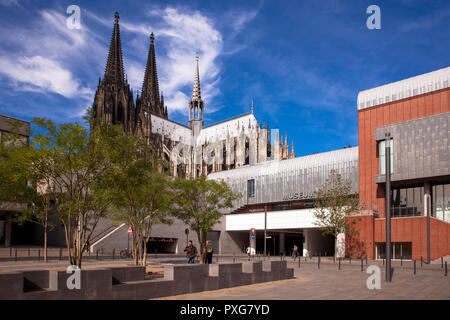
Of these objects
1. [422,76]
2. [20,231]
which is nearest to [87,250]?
[20,231]

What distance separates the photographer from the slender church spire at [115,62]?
110 metres

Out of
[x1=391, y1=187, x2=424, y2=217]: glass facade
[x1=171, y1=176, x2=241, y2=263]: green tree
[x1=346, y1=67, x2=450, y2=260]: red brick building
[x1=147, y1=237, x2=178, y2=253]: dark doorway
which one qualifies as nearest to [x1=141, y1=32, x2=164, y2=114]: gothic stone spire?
[x1=147, y1=237, x2=178, y2=253]: dark doorway

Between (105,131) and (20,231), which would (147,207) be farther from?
(20,231)

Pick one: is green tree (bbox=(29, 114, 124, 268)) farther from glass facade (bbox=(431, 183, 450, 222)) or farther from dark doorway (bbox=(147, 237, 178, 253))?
glass facade (bbox=(431, 183, 450, 222))

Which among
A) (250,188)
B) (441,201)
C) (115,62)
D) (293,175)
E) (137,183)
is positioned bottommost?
(441,201)

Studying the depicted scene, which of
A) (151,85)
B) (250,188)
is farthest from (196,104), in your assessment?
(250,188)

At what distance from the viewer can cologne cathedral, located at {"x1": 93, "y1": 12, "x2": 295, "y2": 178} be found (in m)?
91.2

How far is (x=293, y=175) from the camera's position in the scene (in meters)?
60.1

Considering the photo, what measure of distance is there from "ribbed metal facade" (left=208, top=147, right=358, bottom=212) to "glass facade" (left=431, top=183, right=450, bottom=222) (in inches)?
374

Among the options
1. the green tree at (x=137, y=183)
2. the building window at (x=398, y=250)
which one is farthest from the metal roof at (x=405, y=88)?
the green tree at (x=137, y=183)

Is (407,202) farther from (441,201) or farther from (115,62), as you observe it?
(115,62)

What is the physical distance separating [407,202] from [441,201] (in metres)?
3.46

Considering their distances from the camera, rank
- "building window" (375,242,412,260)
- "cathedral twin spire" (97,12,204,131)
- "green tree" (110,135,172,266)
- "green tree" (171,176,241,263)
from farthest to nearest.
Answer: "cathedral twin spire" (97,12,204,131), "building window" (375,242,412,260), "green tree" (171,176,241,263), "green tree" (110,135,172,266)
